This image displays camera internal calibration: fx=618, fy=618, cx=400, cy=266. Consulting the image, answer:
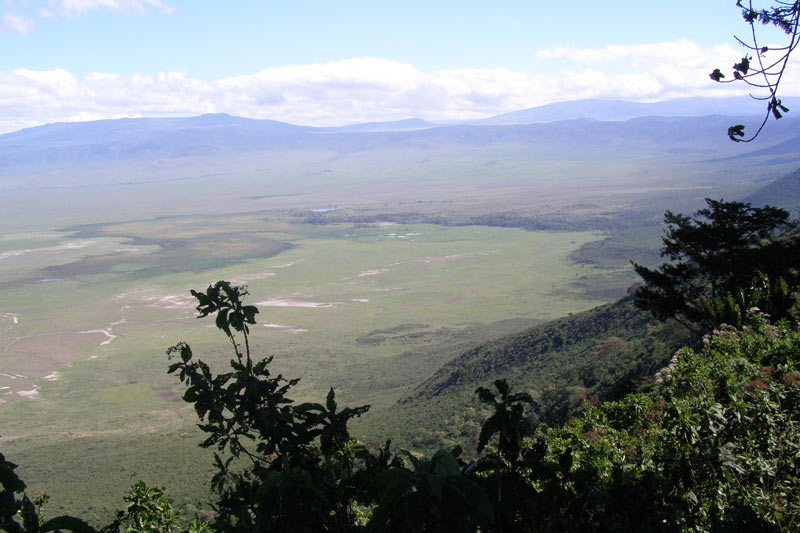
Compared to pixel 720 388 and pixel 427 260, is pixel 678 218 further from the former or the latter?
pixel 427 260

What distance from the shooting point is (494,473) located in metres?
3.43

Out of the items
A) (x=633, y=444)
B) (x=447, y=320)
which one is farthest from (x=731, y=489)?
(x=447, y=320)

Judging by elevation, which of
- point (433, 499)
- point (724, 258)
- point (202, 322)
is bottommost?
point (202, 322)

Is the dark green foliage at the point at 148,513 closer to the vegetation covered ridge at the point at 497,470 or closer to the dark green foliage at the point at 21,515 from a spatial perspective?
the vegetation covered ridge at the point at 497,470

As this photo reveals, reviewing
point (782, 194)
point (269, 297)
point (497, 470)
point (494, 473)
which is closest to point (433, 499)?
point (497, 470)

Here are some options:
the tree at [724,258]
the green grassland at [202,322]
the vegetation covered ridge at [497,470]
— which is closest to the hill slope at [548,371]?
the tree at [724,258]

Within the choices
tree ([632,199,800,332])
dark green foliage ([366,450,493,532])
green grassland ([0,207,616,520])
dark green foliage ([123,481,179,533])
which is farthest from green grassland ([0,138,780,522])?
dark green foliage ([366,450,493,532])

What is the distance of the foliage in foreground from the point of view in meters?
2.62

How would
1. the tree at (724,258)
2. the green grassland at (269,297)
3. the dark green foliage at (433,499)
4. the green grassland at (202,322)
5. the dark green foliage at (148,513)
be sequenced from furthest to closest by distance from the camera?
the green grassland at (269,297)
the green grassland at (202,322)
the tree at (724,258)
the dark green foliage at (148,513)
the dark green foliage at (433,499)

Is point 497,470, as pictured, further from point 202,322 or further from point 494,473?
point 202,322

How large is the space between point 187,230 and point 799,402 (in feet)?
432

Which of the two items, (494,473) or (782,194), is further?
(782,194)

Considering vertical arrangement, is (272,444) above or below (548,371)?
above

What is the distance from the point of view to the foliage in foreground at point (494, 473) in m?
2.62
